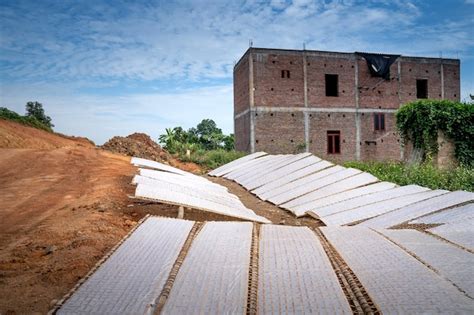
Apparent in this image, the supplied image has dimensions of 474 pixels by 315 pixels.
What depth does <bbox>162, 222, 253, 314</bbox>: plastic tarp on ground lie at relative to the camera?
6.02ft

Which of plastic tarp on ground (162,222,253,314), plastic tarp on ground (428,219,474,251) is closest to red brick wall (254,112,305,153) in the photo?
plastic tarp on ground (428,219,474,251)

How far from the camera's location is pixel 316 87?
1855 centimetres

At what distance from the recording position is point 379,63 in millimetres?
19297

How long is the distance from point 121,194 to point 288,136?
13.7 metres

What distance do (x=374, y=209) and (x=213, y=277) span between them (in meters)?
3.19

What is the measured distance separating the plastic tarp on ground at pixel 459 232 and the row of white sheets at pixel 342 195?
33cm

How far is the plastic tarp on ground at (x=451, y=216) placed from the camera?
3.61 meters

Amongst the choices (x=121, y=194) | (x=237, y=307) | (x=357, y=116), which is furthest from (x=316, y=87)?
(x=237, y=307)

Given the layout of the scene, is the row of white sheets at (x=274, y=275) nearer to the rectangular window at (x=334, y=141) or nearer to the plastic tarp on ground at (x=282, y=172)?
the plastic tarp on ground at (x=282, y=172)

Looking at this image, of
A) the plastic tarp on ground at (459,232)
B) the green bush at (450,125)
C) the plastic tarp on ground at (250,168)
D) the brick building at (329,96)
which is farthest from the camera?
the brick building at (329,96)

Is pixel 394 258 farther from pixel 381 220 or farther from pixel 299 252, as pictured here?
pixel 381 220

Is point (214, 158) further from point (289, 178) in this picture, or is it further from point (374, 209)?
point (374, 209)

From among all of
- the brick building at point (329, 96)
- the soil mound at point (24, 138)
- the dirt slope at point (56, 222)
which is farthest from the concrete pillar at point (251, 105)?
the dirt slope at point (56, 222)

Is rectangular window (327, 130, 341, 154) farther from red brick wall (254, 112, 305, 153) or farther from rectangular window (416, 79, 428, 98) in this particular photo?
rectangular window (416, 79, 428, 98)
